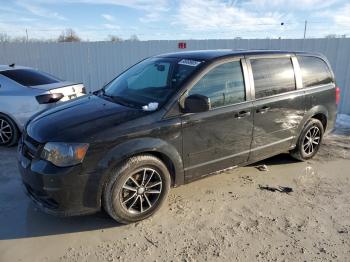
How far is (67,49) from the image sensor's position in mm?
12148

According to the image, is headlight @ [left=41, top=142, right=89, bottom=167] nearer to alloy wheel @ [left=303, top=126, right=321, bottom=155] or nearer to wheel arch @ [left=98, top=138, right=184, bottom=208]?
wheel arch @ [left=98, top=138, right=184, bottom=208]

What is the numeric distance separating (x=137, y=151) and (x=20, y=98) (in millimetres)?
3607

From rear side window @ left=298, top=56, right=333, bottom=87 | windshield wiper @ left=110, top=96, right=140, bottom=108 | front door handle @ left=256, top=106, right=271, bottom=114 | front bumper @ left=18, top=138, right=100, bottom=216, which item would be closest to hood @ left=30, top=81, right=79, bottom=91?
windshield wiper @ left=110, top=96, right=140, bottom=108

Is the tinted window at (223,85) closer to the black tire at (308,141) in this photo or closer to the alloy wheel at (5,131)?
the black tire at (308,141)

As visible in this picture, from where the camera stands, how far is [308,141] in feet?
17.6

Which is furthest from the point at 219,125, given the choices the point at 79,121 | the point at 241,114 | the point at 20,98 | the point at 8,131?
the point at 8,131

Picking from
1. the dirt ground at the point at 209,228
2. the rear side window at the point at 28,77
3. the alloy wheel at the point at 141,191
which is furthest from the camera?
the rear side window at the point at 28,77

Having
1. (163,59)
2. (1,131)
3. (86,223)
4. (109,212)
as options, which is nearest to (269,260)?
(109,212)

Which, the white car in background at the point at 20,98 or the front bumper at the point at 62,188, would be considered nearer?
the front bumper at the point at 62,188

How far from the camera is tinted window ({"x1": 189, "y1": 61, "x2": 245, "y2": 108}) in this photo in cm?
385

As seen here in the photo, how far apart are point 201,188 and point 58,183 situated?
196cm

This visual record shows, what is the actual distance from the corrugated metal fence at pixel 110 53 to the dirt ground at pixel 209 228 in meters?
5.59

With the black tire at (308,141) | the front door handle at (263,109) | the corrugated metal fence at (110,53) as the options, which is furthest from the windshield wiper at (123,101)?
the corrugated metal fence at (110,53)

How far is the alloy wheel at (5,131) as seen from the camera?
6.02m
